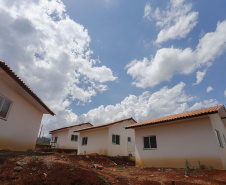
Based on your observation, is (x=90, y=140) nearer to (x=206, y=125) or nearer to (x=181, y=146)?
(x=181, y=146)

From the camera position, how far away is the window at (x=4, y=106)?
827 cm

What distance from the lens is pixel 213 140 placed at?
9109 millimetres

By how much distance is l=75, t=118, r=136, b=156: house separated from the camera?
58.3 feet

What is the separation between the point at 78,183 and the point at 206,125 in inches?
341

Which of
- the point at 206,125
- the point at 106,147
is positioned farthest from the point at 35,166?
the point at 106,147

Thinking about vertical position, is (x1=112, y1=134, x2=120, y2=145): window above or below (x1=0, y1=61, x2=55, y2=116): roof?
below

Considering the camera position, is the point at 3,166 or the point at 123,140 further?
the point at 123,140

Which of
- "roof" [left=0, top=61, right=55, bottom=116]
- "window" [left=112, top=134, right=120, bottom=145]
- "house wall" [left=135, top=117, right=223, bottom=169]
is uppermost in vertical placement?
"roof" [left=0, top=61, right=55, bottom=116]

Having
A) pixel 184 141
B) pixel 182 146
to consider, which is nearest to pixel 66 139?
pixel 182 146

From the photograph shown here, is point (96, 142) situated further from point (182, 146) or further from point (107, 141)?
point (182, 146)

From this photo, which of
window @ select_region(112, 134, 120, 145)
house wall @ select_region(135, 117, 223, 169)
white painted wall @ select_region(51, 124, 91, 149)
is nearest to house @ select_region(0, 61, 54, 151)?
house wall @ select_region(135, 117, 223, 169)

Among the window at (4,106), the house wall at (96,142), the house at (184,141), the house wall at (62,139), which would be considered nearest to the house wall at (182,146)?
the house at (184,141)

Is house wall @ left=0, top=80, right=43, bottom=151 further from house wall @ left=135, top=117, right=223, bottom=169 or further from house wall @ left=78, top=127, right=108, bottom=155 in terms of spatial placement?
house wall @ left=135, top=117, right=223, bottom=169

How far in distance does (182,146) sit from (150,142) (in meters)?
2.67
